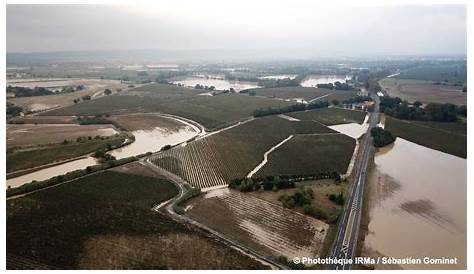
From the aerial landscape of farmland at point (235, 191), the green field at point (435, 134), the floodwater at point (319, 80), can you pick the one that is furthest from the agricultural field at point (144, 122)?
the floodwater at point (319, 80)

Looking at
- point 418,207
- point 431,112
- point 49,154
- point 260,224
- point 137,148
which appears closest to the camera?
point 260,224

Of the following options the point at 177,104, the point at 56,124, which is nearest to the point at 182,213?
the point at 56,124

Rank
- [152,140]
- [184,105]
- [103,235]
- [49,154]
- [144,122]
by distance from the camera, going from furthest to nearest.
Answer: [184,105] → [144,122] → [152,140] → [49,154] → [103,235]

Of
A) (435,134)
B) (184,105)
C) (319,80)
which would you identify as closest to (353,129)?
(435,134)

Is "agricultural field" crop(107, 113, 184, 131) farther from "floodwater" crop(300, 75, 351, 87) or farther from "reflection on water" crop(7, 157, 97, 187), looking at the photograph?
"floodwater" crop(300, 75, 351, 87)

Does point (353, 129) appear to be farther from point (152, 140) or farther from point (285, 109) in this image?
point (152, 140)

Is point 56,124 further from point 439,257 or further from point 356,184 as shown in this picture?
point 439,257

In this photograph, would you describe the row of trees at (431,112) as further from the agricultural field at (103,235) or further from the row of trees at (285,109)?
the agricultural field at (103,235)

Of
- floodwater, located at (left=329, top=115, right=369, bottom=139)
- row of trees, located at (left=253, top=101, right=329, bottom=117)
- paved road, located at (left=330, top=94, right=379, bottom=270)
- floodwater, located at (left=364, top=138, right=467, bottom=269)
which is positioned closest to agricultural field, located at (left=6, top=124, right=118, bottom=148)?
row of trees, located at (left=253, top=101, right=329, bottom=117)
